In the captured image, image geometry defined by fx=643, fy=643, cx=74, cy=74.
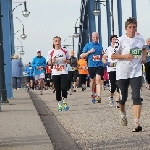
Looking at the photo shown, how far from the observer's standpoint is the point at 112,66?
46.8 ft

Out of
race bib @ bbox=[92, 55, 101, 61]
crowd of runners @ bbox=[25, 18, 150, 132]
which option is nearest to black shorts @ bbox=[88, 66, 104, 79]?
crowd of runners @ bbox=[25, 18, 150, 132]

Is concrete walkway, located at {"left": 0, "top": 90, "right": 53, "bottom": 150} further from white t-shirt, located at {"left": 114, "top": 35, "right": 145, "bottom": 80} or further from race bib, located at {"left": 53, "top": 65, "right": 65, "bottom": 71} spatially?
race bib, located at {"left": 53, "top": 65, "right": 65, "bottom": 71}

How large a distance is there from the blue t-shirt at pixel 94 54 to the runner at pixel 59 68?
1869 millimetres

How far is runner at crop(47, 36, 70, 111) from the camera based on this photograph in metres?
13.8

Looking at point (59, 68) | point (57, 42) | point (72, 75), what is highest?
point (57, 42)

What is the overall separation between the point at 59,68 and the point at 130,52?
4.53 m

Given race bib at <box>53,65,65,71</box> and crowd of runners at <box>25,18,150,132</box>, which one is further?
race bib at <box>53,65,65,71</box>

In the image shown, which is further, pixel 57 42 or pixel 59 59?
pixel 59 59

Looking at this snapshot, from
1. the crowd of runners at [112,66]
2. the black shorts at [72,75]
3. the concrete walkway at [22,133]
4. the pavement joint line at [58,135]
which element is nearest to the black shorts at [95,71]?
the crowd of runners at [112,66]

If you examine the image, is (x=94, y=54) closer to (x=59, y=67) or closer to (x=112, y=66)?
(x=112, y=66)

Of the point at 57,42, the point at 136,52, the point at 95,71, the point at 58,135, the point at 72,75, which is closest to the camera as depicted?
the point at 58,135

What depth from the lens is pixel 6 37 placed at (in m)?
19.7

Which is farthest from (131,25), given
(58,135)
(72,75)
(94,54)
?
(72,75)

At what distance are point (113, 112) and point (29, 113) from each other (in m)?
1.63
